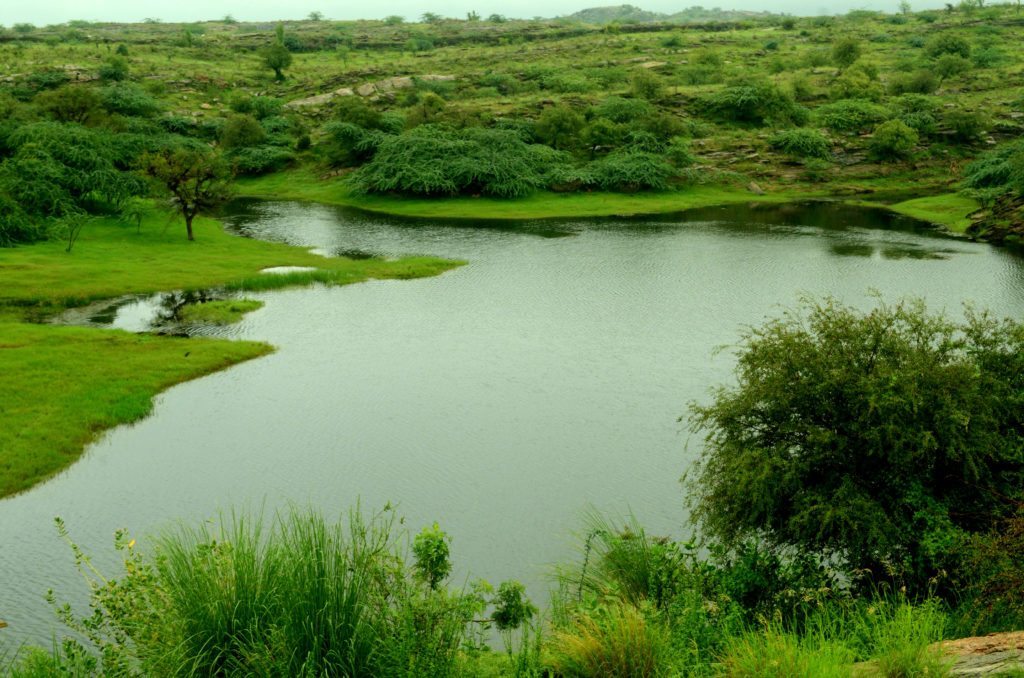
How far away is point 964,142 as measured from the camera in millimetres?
100125

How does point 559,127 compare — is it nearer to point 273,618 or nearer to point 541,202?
point 541,202

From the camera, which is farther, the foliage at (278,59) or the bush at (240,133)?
the foliage at (278,59)

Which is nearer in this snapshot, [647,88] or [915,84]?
[915,84]

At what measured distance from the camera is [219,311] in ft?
154

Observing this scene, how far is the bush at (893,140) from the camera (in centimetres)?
9512

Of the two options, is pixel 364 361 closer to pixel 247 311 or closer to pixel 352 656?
pixel 247 311

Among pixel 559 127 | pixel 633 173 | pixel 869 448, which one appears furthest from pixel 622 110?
pixel 869 448

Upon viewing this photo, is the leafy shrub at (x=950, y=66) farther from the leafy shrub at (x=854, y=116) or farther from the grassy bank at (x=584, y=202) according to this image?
the grassy bank at (x=584, y=202)

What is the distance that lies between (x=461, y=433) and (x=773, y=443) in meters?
12.3

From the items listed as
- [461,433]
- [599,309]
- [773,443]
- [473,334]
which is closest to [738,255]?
[599,309]

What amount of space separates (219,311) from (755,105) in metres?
83.6

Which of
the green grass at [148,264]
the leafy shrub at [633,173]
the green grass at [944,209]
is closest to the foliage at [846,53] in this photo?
the green grass at [944,209]

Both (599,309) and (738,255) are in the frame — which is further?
(738,255)

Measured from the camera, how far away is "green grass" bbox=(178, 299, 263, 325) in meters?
45.7
